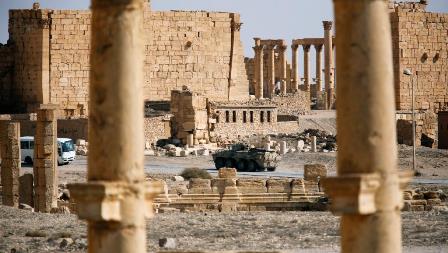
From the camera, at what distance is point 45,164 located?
101ft

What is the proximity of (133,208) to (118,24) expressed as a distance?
1553mm

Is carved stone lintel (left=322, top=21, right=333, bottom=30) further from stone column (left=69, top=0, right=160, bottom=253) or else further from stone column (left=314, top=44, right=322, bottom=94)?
stone column (left=69, top=0, right=160, bottom=253)

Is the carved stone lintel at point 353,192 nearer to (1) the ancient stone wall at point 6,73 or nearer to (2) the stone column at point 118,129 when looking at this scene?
(2) the stone column at point 118,129

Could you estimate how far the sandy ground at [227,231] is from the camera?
21.6 meters

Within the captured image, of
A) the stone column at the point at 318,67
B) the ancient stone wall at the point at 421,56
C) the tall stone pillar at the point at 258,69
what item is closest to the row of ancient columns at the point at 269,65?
the tall stone pillar at the point at 258,69

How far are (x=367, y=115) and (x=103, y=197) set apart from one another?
7.55 feet

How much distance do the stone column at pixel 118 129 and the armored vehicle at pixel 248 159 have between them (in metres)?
30.9

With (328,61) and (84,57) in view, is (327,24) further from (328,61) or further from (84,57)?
(84,57)

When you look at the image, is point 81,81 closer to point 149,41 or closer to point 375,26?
point 149,41

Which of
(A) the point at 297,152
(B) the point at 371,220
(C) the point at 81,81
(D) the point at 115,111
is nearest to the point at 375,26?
(B) the point at 371,220

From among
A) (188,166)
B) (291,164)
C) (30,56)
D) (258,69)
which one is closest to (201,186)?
(188,166)

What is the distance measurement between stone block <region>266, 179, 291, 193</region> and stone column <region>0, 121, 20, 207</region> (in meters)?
6.04

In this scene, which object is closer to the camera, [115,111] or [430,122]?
[115,111]

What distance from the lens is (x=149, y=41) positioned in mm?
60438
